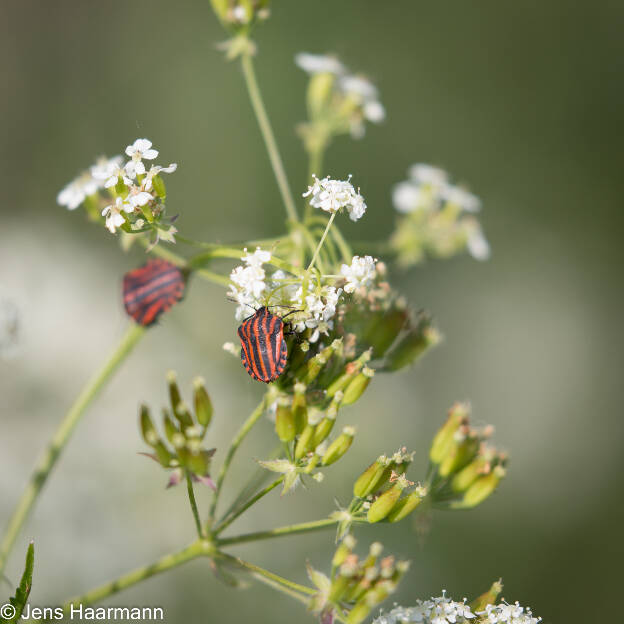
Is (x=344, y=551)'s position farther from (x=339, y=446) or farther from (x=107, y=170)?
(x=107, y=170)

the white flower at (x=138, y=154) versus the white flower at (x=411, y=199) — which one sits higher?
the white flower at (x=411, y=199)

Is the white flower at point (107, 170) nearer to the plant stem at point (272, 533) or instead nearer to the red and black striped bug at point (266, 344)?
the red and black striped bug at point (266, 344)

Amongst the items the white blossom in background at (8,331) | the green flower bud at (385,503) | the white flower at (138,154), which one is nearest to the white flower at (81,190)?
the white flower at (138,154)

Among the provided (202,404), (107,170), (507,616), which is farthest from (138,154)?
(507,616)

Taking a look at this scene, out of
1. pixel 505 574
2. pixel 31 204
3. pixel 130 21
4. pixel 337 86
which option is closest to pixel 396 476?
pixel 337 86

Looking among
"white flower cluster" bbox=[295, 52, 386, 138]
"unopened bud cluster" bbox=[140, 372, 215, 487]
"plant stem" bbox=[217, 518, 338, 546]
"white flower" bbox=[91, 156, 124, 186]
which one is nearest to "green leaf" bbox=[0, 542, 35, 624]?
"unopened bud cluster" bbox=[140, 372, 215, 487]

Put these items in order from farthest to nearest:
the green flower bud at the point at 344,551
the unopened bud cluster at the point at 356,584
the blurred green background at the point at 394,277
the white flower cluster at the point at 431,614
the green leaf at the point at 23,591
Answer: the blurred green background at the point at 394,277, the white flower cluster at the point at 431,614, the green flower bud at the point at 344,551, the unopened bud cluster at the point at 356,584, the green leaf at the point at 23,591

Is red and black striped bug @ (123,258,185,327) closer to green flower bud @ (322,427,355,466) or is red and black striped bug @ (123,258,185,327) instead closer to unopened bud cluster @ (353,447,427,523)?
green flower bud @ (322,427,355,466)
